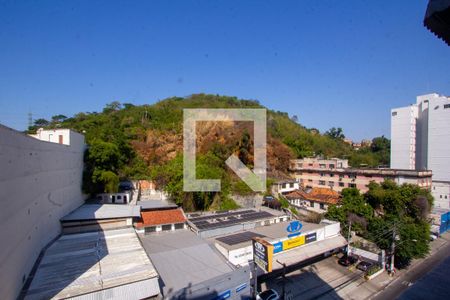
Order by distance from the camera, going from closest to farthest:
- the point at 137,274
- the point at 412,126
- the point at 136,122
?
the point at 137,274
the point at 136,122
the point at 412,126

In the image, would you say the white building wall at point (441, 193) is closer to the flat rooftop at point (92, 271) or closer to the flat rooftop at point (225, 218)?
the flat rooftop at point (225, 218)

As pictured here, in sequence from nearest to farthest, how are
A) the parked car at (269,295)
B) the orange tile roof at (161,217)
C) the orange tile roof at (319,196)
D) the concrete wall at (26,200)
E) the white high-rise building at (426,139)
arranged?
the concrete wall at (26,200), the parked car at (269,295), the orange tile roof at (161,217), the orange tile roof at (319,196), the white high-rise building at (426,139)

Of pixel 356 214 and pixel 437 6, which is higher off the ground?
pixel 437 6

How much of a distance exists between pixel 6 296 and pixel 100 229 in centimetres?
645

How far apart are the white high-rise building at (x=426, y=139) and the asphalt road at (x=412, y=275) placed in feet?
41.0

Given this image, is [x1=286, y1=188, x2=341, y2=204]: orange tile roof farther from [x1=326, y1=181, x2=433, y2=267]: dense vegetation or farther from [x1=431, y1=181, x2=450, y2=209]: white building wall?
[x1=431, y1=181, x2=450, y2=209]: white building wall

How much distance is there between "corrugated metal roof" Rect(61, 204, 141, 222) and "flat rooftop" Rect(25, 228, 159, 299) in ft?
6.43

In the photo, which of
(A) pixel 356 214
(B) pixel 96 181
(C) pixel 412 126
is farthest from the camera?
(C) pixel 412 126

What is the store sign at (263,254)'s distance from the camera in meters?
8.37

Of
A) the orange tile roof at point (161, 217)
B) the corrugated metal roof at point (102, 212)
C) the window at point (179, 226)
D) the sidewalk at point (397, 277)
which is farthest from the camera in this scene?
the window at point (179, 226)

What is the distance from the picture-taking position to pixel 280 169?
2844 centimetres

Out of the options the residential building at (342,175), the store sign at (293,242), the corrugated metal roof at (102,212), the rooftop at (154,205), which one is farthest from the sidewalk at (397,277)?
the corrugated metal roof at (102,212)

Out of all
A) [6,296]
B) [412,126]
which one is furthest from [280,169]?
[6,296]

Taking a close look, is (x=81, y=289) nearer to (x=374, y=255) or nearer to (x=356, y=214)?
(x=374, y=255)
